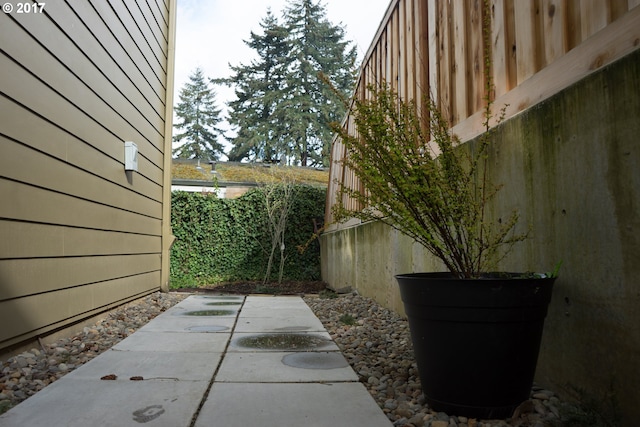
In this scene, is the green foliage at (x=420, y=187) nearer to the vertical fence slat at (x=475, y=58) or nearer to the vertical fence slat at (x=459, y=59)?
the vertical fence slat at (x=475, y=58)

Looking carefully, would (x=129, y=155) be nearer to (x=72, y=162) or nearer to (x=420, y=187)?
(x=72, y=162)

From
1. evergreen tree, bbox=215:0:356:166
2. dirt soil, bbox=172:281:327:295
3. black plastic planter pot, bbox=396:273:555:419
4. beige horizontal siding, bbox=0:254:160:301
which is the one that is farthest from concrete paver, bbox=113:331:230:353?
evergreen tree, bbox=215:0:356:166

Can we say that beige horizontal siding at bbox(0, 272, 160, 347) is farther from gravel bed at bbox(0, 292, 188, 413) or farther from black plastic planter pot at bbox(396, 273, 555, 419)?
black plastic planter pot at bbox(396, 273, 555, 419)

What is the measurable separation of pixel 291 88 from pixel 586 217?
764 inches

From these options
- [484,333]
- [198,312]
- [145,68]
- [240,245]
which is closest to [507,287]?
[484,333]

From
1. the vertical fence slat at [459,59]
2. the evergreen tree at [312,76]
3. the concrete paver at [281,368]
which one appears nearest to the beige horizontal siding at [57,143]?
the concrete paver at [281,368]

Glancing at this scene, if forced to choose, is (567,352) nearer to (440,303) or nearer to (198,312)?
(440,303)

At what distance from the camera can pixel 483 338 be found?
4.67 feet

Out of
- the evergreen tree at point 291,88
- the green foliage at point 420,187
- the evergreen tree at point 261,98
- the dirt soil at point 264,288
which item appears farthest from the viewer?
the evergreen tree at point 261,98

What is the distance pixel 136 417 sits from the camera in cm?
151

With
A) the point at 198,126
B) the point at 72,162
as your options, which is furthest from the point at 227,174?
the point at 72,162

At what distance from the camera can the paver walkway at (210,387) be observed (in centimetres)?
151

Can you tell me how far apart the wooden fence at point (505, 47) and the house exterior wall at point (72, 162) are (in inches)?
67.8

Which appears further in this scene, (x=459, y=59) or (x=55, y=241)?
(x=55, y=241)
